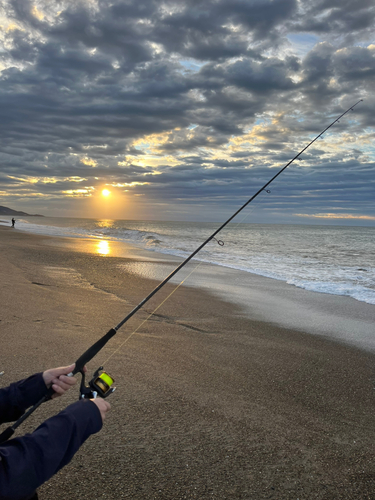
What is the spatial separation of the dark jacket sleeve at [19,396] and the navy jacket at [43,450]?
38 centimetres

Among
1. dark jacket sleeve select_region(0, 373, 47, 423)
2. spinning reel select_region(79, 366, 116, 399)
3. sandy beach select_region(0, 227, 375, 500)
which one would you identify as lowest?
sandy beach select_region(0, 227, 375, 500)

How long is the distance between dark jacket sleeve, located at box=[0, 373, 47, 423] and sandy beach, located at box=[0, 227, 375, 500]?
2.00 ft

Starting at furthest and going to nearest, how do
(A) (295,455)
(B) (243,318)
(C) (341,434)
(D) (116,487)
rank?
(B) (243,318) → (C) (341,434) → (A) (295,455) → (D) (116,487)

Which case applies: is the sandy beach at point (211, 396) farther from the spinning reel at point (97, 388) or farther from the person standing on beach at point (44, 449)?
the person standing on beach at point (44, 449)

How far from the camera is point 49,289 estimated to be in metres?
6.97

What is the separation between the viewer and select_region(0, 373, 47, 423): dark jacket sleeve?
167 cm

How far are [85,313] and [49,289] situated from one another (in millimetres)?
1920

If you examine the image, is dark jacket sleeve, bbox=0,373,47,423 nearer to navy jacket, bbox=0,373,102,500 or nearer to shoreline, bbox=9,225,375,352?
navy jacket, bbox=0,373,102,500

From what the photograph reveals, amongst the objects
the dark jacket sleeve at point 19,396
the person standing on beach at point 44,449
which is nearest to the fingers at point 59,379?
the dark jacket sleeve at point 19,396

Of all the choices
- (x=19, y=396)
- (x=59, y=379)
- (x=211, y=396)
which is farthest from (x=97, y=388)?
(x=211, y=396)

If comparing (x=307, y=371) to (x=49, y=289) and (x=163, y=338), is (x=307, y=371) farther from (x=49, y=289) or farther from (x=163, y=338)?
(x=49, y=289)

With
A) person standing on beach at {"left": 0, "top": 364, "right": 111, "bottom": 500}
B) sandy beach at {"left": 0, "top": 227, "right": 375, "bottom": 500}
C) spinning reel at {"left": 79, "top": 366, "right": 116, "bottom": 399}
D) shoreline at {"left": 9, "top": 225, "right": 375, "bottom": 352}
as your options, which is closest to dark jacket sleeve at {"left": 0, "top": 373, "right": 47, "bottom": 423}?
spinning reel at {"left": 79, "top": 366, "right": 116, "bottom": 399}

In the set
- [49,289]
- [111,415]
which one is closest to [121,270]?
[49,289]

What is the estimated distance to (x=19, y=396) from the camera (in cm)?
170
